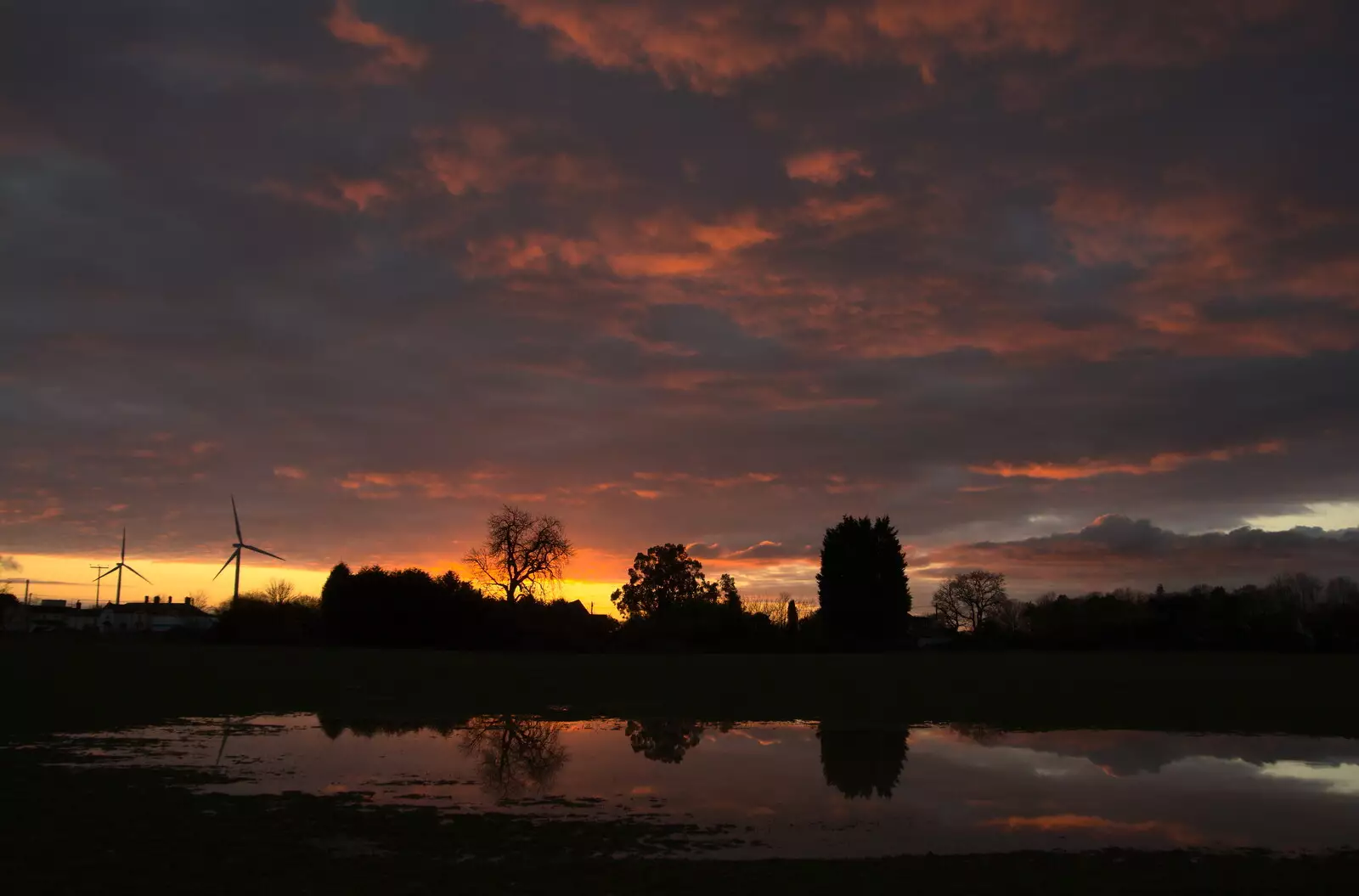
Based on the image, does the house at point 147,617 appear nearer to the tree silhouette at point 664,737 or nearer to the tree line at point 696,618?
the tree line at point 696,618

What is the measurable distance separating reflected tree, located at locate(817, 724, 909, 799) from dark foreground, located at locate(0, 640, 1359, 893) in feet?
14.2

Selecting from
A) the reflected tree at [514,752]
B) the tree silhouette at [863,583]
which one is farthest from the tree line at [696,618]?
the reflected tree at [514,752]

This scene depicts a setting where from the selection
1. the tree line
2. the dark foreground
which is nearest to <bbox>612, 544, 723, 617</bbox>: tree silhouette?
the tree line

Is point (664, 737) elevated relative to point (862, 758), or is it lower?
elevated

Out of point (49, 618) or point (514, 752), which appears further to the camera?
point (49, 618)

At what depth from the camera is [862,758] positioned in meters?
21.9

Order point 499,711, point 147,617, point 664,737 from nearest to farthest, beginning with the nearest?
point 664,737, point 499,711, point 147,617

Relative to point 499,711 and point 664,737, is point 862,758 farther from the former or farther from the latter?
point 499,711

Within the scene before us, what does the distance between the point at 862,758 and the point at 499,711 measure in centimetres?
1435

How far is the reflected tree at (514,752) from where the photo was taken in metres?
17.7

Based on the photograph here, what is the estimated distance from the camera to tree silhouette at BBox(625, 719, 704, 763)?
74.2ft

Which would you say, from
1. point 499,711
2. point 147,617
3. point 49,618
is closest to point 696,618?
point 499,711

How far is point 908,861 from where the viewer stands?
12.2 metres

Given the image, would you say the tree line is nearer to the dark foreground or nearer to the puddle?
the dark foreground
